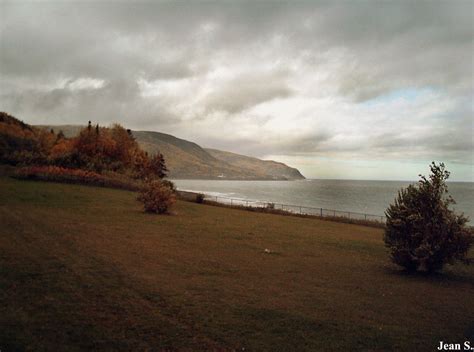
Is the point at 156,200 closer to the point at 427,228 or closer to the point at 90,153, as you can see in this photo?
the point at 427,228

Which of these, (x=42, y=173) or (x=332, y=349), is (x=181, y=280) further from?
(x=42, y=173)

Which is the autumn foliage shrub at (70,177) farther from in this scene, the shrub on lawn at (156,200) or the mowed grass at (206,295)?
the mowed grass at (206,295)

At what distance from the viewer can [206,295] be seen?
12.0m

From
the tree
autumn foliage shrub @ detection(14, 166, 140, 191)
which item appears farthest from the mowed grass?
autumn foliage shrub @ detection(14, 166, 140, 191)

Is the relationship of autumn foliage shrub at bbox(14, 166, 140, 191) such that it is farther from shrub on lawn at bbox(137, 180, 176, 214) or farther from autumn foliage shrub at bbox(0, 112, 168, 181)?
shrub on lawn at bbox(137, 180, 176, 214)

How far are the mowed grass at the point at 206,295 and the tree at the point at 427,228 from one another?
109 centimetres

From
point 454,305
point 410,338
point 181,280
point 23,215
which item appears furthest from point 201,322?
point 23,215

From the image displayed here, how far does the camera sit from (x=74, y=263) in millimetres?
14219

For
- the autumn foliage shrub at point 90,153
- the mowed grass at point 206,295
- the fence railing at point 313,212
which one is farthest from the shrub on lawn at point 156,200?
the autumn foliage shrub at point 90,153

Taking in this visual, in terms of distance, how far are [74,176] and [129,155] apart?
25630mm

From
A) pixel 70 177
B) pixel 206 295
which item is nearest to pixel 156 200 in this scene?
pixel 206 295

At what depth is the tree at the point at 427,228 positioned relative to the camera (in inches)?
659

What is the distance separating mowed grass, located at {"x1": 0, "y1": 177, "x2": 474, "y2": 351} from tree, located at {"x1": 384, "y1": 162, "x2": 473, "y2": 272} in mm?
1085

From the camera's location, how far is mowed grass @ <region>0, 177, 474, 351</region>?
29.2ft
